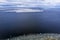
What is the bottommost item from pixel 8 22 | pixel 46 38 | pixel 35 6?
Result: pixel 46 38

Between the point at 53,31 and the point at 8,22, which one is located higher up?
the point at 8,22

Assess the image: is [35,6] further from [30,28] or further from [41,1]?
[30,28]

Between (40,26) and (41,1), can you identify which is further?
(40,26)

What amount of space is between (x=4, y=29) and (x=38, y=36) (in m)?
0.44

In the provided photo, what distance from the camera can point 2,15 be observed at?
58.5 inches

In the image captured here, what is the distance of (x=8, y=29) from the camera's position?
1.56 metres

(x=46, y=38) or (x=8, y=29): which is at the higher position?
(x=8, y=29)

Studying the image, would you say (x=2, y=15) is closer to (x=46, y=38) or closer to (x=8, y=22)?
(x=8, y=22)

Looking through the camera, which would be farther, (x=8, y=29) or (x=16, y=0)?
(x=8, y=29)

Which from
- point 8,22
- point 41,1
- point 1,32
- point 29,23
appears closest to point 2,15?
point 8,22

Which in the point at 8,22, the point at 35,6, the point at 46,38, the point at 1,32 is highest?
the point at 35,6

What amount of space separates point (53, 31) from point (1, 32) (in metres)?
0.67

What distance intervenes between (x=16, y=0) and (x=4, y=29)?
402 millimetres

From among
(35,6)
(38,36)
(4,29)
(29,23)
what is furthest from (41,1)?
(4,29)
